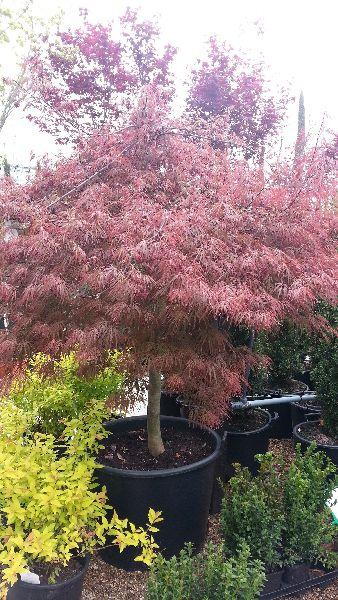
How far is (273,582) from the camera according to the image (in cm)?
233

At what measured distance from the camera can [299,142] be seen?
5867mm

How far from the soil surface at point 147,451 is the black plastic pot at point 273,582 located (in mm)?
675

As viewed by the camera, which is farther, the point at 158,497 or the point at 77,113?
the point at 77,113

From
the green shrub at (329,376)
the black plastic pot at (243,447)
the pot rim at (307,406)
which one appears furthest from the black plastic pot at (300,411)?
the black plastic pot at (243,447)

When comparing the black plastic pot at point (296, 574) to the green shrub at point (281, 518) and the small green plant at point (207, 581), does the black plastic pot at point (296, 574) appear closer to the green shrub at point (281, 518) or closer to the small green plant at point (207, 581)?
the green shrub at point (281, 518)

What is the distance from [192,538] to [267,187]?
6.04 ft

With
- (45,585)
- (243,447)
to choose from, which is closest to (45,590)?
(45,585)

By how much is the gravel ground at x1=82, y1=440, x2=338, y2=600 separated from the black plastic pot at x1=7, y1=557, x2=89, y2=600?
1.14 ft

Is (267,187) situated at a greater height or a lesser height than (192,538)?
greater

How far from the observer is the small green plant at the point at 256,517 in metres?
2.27

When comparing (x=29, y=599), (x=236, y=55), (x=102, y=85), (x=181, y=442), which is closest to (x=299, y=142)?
(x=236, y=55)

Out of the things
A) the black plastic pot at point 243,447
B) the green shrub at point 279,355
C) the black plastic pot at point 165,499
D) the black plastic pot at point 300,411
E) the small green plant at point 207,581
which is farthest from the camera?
the green shrub at point 279,355

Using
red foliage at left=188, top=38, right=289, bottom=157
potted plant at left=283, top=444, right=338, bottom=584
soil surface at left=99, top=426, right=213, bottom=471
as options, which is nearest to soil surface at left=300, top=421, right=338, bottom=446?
soil surface at left=99, top=426, right=213, bottom=471

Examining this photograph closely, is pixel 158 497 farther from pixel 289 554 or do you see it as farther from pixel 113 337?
pixel 113 337
